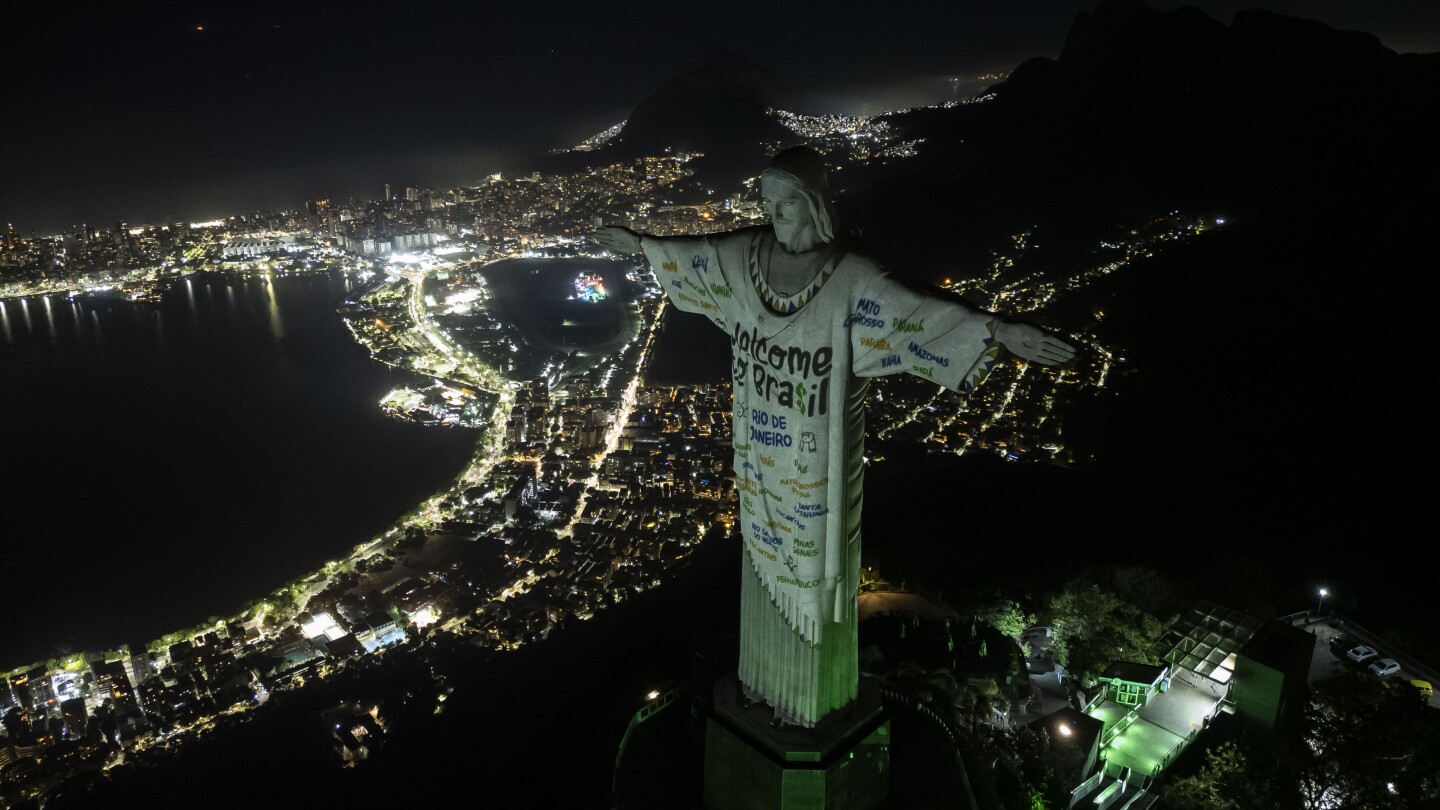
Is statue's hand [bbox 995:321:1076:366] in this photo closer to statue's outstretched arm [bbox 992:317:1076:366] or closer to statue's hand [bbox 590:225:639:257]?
statue's outstretched arm [bbox 992:317:1076:366]

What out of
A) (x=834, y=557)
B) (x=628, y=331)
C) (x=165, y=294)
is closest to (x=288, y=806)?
(x=834, y=557)

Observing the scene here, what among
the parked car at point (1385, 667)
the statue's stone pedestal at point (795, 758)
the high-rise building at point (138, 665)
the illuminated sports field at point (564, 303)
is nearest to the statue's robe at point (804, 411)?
the statue's stone pedestal at point (795, 758)

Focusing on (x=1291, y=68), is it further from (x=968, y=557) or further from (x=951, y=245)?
(x=968, y=557)

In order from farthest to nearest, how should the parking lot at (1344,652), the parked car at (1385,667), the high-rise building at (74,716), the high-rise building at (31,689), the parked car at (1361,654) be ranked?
the high-rise building at (31,689)
the high-rise building at (74,716)
the parked car at (1361,654)
the parking lot at (1344,652)
the parked car at (1385,667)

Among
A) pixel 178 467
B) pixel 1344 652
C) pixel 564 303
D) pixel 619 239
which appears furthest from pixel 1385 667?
pixel 564 303

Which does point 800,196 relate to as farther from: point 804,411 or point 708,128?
point 708,128

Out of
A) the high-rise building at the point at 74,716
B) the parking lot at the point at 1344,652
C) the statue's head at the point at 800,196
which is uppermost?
the statue's head at the point at 800,196

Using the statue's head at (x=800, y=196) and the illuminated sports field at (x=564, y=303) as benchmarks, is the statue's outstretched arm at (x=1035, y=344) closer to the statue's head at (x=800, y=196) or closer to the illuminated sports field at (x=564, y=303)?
the statue's head at (x=800, y=196)
